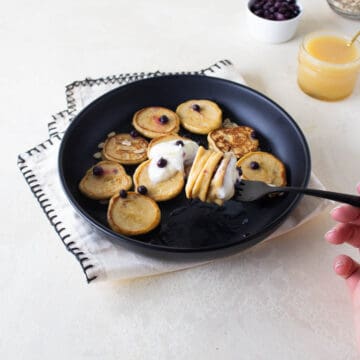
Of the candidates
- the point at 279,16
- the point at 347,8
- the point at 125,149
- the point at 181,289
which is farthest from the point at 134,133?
the point at 347,8

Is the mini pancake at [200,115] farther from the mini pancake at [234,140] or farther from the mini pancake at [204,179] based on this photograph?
the mini pancake at [204,179]

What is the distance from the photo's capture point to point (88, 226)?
1150 mm

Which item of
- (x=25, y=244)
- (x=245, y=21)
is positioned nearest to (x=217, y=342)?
(x=25, y=244)

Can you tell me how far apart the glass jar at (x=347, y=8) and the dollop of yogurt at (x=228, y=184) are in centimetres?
108

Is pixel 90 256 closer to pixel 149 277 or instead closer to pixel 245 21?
pixel 149 277

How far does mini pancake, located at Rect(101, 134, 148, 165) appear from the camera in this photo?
131cm

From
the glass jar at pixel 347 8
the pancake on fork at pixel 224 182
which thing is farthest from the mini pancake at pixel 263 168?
the glass jar at pixel 347 8

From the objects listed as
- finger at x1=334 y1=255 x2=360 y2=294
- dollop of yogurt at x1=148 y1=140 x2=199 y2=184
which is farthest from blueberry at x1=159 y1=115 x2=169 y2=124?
finger at x1=334 y1=255 x2=360 y2=294

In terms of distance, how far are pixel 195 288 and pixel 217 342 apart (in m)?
0.14

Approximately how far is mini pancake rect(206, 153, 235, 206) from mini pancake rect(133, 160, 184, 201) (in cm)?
11

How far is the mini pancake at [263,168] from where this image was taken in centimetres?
124

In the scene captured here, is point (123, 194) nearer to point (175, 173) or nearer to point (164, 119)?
point (175, 173)

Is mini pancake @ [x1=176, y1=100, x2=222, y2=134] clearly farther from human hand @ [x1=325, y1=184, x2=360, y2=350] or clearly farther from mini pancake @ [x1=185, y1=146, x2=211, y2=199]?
human hand @ [x1=325, y1=184, x2=360, y2=350]

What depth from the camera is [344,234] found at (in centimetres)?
107
